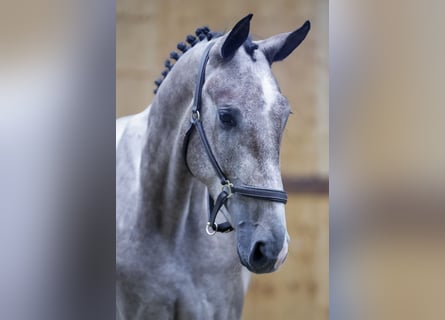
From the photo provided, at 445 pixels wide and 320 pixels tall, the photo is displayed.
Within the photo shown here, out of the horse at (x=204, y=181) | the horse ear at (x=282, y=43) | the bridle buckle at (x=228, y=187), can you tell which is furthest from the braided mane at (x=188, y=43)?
the bridle buckle at (x=228, y=187)

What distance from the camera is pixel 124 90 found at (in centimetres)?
119

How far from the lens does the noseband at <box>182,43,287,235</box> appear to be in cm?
97

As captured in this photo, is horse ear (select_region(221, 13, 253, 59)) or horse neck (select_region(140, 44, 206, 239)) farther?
horse neck (select_region(140, 44, 206, 239))

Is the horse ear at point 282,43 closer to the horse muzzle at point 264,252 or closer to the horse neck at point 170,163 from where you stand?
the horse neck at point 170,163

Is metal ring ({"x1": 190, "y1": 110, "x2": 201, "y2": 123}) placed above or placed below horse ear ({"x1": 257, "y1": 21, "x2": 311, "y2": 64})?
below

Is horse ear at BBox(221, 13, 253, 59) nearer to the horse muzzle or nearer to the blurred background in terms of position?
the blurred background

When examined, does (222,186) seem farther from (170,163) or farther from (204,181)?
(170,163)

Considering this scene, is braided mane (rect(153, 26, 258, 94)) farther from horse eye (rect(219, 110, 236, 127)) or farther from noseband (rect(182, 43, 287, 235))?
horse eye (rect(219, 110, 236, 127))

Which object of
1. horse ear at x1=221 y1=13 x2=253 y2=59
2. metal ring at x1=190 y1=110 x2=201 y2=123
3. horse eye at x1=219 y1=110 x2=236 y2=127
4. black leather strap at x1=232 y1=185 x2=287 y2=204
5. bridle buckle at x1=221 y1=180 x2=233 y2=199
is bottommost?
black leather strap at x1=232 y1=185 x2=287 y2=204

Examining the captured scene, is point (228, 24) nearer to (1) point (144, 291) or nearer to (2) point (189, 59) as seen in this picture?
(2) point (189, 59)

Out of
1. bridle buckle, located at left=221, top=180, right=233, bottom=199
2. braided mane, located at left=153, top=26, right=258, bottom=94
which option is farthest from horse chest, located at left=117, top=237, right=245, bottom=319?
braided mane, located at left=153, top=26, right=258, bottom=94
